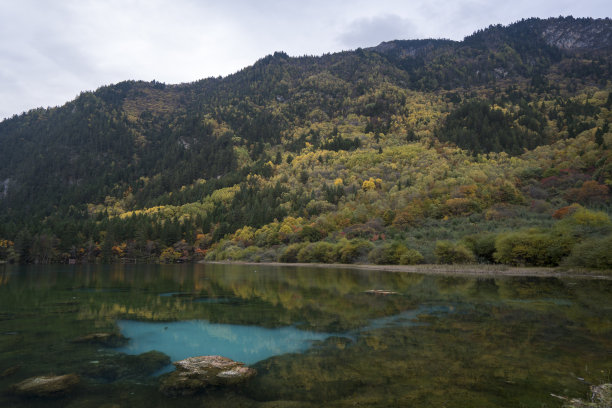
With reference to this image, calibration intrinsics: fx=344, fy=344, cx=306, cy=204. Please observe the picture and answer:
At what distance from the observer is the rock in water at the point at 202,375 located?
9.20m

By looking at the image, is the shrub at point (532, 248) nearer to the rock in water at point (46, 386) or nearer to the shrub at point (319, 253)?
the shrub at point (319, 253)

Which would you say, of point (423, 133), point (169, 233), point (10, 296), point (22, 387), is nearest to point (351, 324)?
point (22, 387)

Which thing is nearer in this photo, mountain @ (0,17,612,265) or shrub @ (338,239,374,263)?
shrub @ (338,239,374,263)

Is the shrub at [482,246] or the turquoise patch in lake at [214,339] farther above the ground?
the shrub at [482,246]

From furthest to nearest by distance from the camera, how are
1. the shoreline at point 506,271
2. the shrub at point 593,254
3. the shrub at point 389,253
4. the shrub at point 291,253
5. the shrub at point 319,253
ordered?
the shrub at point 291,253 → the shrub at point 319,253 → the shrub at point 389,253 → the shoreline at point 506,271 → the shrub at point 593,254

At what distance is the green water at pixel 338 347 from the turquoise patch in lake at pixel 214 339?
0.26 ft

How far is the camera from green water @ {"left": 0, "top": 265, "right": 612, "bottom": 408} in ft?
28.1

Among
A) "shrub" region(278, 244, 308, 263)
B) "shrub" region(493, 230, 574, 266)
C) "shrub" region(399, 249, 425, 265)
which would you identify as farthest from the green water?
"shrub" region(278, 244, 308, 263)

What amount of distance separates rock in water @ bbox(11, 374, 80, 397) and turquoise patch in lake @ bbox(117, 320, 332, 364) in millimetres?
3348

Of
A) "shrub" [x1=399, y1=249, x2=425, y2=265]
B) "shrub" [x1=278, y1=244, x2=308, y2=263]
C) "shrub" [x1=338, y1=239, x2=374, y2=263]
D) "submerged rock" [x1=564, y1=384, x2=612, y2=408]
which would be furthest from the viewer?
"shrub" [x1=278, y1=244, x2=308, y2=263]

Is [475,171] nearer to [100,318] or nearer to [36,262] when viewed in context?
[100,318]

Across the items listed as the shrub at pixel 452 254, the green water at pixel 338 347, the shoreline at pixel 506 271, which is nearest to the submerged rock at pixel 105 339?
the green water at pixel 338 347

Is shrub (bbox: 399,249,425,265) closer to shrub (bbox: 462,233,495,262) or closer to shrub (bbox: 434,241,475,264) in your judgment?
shrub (bbox: 434,241,475,264)

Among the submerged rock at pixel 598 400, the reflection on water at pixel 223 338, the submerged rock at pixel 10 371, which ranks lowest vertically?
the reflection on water at pixel 223 338
